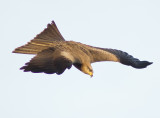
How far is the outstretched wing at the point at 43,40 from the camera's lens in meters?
17.0

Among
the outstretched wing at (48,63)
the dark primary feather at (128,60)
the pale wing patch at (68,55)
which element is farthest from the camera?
the dark primary feather at (128,60)

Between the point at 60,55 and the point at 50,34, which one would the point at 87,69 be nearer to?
the point at 60,55

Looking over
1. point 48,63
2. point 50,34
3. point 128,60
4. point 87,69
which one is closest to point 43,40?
point 50,34

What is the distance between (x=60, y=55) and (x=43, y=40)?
5.88 feet

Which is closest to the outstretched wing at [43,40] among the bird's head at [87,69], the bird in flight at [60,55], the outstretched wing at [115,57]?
the bird in flight at [60,55]

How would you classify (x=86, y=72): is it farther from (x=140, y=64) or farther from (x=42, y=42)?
(x=140, y=64)

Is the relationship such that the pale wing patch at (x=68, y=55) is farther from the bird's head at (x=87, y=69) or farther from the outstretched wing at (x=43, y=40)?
the outstretched wing at (x=43, y=40)

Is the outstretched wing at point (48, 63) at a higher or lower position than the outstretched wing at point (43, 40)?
lower

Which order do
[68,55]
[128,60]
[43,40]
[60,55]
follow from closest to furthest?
[60,55] → [68,55] → [43,40] → [128,60]

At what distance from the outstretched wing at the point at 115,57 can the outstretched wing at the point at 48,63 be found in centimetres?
229

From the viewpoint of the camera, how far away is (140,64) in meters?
20.0

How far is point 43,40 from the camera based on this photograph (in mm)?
17922

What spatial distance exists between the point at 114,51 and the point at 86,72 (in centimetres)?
332

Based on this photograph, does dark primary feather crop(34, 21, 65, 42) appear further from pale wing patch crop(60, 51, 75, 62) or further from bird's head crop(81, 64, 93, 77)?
bird's head crop(81, 64, 93, 77)
